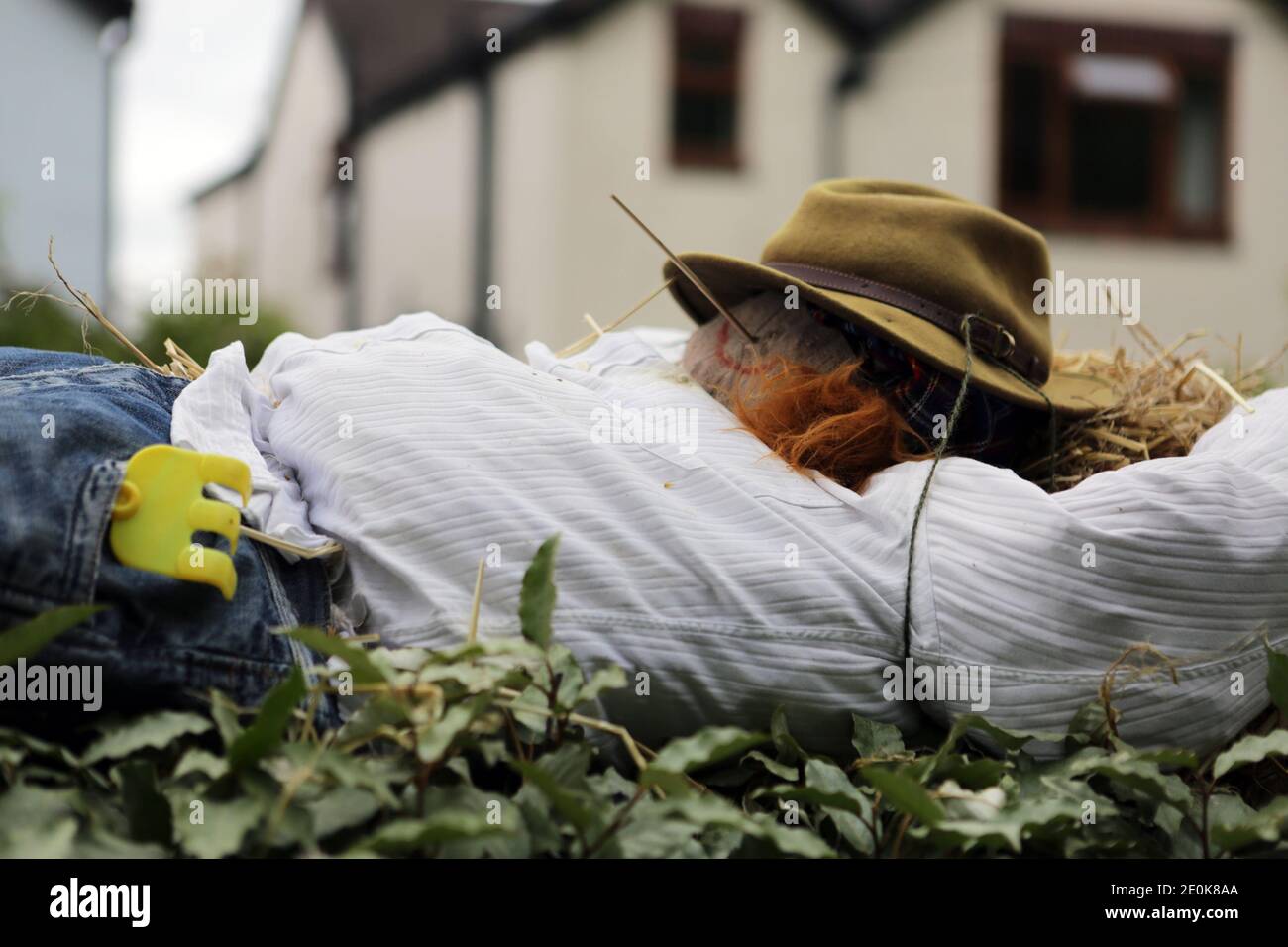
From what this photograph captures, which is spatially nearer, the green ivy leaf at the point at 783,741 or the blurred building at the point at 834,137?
the green ivy leaf at the point at 783,741

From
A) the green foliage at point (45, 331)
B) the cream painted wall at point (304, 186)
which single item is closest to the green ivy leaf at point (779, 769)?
the green foliage at point (45, 331)

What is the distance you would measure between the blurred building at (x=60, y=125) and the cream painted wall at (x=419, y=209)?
2.67 metres

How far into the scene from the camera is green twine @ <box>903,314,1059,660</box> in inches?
64.6

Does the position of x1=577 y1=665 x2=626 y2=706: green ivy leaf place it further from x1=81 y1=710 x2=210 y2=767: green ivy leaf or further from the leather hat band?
the leather hat band

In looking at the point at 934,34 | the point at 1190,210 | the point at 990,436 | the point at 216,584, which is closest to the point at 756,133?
the point at 934,34

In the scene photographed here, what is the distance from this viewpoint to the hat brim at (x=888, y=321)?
1883mm

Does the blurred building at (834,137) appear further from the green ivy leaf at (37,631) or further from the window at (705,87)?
the green ivy leaf at (37,631)

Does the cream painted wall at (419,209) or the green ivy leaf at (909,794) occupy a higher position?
the cream painted wall at (419,209)

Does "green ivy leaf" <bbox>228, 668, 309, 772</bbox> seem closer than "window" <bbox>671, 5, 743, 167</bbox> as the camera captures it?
Yes

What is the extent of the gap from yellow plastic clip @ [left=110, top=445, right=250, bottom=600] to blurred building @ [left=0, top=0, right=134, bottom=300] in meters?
8.75

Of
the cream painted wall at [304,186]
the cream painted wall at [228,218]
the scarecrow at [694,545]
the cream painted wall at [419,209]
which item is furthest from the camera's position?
the cream painted wall at [228,218]

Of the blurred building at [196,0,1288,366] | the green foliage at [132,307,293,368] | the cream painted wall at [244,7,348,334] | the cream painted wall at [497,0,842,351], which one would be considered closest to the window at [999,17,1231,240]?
the blurred building at [196,0,1288,366]

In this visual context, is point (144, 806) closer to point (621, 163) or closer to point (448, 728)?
point (448, 728)
